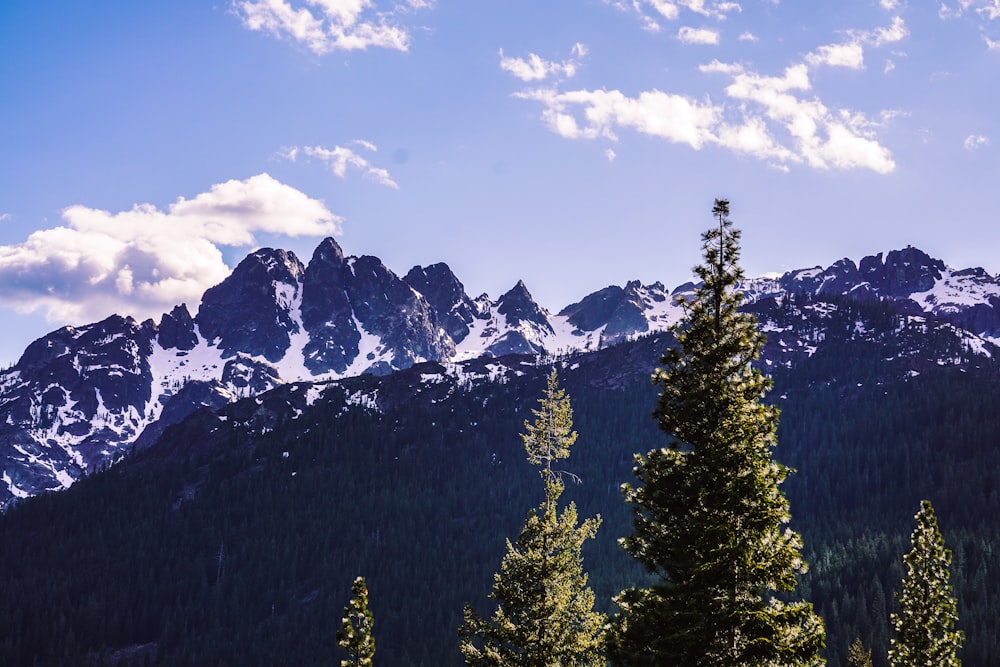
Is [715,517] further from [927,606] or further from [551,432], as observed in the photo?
[927,606]

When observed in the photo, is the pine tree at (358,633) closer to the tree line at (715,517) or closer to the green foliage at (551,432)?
the green foliage at (551,432)

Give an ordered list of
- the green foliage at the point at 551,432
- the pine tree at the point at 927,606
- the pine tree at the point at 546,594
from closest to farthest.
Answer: the green foliage at the point at 551,432 → the pine tree at the point at 546,594 → the pine tree at the point at 927,606

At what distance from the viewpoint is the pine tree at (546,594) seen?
32500 millimetres

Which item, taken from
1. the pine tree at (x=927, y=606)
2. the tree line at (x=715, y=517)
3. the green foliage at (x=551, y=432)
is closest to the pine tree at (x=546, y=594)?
the green foliage at (x=551, y=432)

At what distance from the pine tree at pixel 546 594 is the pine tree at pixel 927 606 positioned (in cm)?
2363

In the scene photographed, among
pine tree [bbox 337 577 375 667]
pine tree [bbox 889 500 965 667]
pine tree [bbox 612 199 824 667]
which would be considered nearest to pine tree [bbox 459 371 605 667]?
pine tree [bbox 612 199 824 667]

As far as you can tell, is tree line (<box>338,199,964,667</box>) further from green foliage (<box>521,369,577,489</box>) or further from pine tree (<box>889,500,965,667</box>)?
pine tree (<box>889,500,965,667</box>)

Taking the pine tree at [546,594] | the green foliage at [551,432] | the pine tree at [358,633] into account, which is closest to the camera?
the green foliage at [551,432]

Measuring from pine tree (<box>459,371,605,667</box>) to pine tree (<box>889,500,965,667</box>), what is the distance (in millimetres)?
23634

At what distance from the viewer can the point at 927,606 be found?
46.8 metres

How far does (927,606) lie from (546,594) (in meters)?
26.7

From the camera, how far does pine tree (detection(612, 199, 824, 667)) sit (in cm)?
2266

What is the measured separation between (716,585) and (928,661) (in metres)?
31.4

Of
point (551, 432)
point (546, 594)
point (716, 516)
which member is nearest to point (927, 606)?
point (546, 594)
